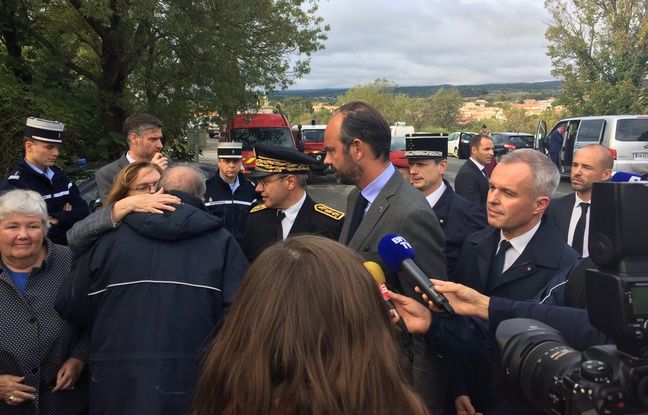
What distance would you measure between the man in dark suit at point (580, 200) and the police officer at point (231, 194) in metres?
2.82

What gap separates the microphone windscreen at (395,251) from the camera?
188 cm

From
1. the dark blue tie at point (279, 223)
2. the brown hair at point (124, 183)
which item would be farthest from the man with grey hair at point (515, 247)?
the brown hair at point (124, 183)

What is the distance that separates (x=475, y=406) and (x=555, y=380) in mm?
1470

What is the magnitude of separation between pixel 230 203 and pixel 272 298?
13.8 ft

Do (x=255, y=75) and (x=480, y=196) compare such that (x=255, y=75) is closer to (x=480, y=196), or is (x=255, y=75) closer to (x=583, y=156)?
(x=480, y=196)

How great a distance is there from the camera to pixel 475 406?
2.70 metres

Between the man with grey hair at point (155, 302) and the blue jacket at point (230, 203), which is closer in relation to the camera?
the man with grey hair at point (155, 302)

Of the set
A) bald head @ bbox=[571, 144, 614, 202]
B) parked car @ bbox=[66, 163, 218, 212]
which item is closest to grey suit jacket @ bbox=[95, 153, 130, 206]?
parked car @ bbox=[66, 163, 218, 212]

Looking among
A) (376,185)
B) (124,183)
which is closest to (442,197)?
(376,185)

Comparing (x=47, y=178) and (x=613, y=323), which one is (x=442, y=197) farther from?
(x=47, y=178)

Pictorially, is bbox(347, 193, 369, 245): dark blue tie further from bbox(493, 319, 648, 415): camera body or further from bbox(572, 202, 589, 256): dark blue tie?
bbox(572, 202, 589, 256): dark blue tie

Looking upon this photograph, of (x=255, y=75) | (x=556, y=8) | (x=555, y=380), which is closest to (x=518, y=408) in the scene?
(x=555, y=380)

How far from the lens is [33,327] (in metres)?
2.75

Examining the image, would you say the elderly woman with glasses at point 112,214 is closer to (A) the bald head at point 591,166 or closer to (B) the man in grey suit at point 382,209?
(B) the man in grey suit at point 382,209
